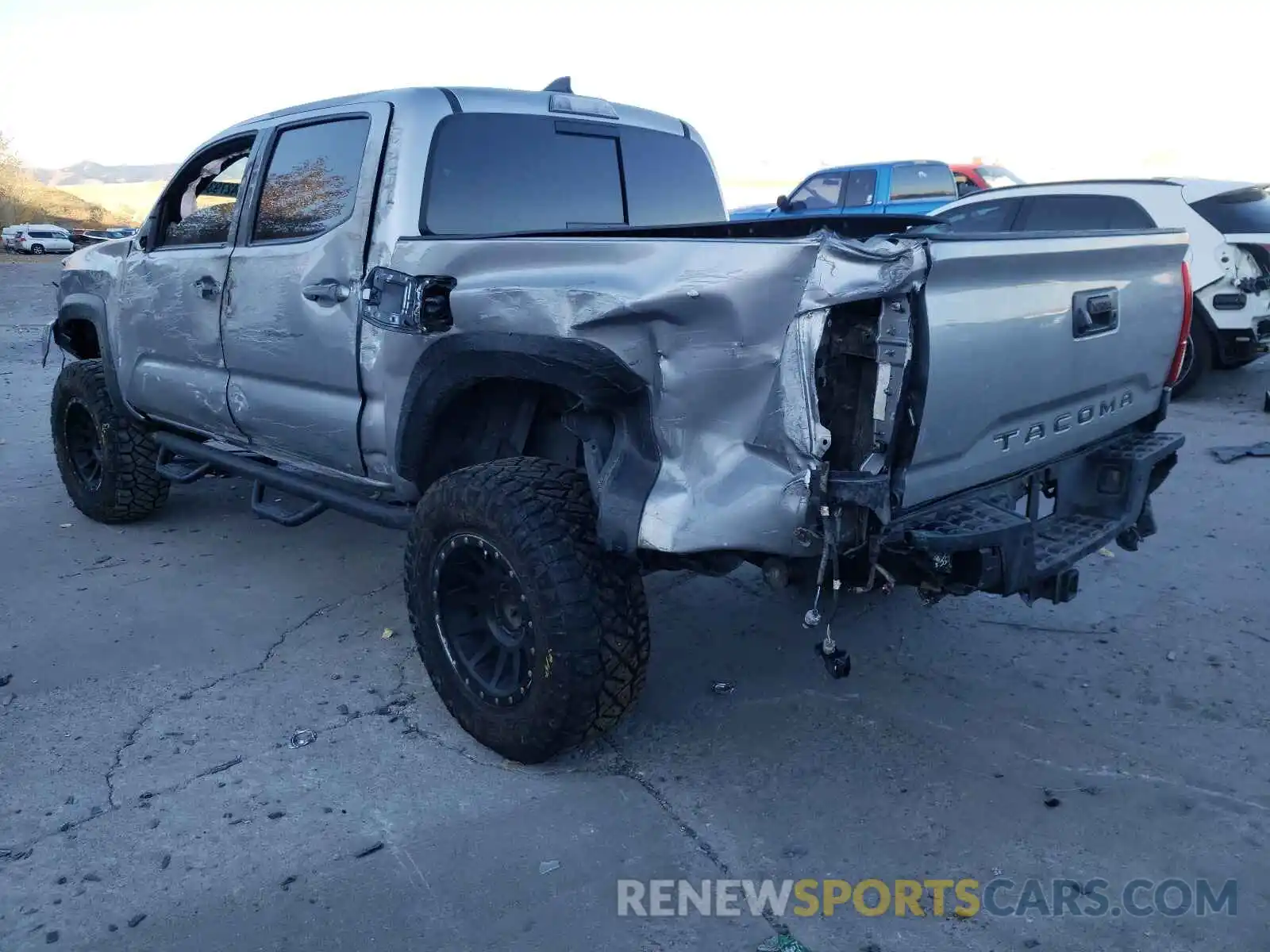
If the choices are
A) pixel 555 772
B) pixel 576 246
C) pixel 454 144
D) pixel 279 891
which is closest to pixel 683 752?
pixel 555 772

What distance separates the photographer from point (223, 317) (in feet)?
13.8

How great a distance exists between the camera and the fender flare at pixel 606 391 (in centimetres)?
267

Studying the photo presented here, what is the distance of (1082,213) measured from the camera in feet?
27.5

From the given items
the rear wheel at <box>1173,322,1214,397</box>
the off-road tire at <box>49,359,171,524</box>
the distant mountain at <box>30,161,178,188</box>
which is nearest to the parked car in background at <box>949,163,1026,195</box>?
the rear wheel at <box>1173,322,1214,397</box>

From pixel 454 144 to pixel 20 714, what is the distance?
249 centimetres

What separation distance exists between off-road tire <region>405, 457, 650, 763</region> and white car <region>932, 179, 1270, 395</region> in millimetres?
5942

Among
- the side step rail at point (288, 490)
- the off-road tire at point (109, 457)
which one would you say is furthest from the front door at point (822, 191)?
the side step rail at point (288, 490)

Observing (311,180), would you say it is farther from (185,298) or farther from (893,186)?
(893,186)

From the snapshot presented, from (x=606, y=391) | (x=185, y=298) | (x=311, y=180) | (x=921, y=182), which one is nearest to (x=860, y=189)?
(x=921, y=182)

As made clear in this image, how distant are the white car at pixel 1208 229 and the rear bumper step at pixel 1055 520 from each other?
16.0 ft

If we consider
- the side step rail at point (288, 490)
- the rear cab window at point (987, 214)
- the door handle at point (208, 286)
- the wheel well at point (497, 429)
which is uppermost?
the rear cab window at point (987, 214)

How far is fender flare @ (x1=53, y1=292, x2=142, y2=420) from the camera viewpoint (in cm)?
509

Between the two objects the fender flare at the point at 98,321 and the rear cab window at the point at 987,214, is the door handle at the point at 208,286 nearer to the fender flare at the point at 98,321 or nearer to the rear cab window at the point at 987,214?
the fender flare at the point at 98,321

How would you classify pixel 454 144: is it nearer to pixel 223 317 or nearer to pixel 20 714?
pixel 223 317
